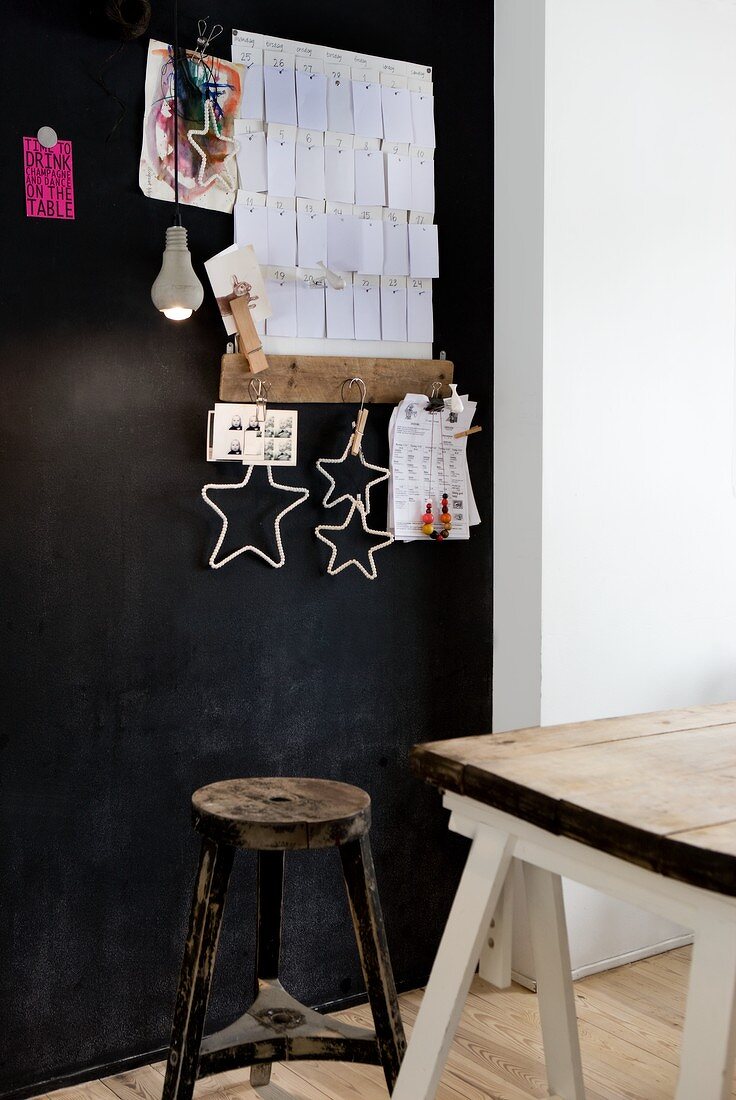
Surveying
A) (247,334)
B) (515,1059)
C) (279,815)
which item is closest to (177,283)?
(247,334)

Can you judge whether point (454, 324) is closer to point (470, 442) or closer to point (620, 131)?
point (470, 442)

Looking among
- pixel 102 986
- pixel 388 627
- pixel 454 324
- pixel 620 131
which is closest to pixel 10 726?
pixel 102 986

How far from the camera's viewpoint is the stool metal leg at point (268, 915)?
2127 mm

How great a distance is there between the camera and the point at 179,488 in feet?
7.79

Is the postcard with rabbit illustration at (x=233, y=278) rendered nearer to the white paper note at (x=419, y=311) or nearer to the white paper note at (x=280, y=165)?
the white paper note at (x=280, y=165)

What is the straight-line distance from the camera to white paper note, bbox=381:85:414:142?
259 cm

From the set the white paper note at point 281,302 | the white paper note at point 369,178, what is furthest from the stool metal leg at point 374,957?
the white paper note at point 369,178

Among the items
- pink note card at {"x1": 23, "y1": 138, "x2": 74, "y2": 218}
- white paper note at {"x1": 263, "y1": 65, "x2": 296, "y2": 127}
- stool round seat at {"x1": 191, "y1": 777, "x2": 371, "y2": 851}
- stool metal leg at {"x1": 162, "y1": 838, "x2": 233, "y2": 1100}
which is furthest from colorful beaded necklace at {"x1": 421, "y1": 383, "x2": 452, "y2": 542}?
stool metal leg at {"x1": 162, "y1": 838, "x2": 233, "y2": 1100}

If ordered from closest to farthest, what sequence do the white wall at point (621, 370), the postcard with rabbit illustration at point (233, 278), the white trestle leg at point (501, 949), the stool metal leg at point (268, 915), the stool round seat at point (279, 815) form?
the stool round seat at point (279, 815) → the white trestle leg at point (501, 949) → the stool metal leg at point (268, 915) → the postcard with rabbit illustration at point (233, 278) → the white wall at point (621, 370)

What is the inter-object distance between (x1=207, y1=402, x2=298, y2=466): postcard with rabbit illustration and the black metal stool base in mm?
1163

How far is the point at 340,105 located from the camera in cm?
254

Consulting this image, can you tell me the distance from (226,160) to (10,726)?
132 centimetres

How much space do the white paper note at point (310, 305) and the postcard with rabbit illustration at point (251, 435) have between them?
20 cm

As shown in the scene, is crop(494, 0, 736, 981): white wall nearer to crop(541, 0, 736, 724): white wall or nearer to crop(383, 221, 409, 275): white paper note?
crop(541, 0, 736, 724): white wall
